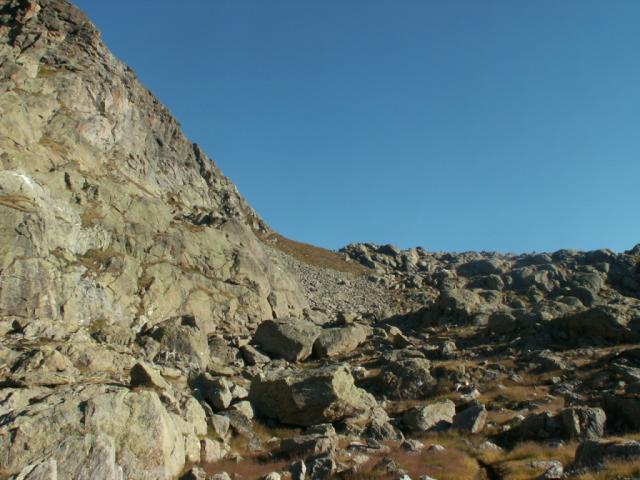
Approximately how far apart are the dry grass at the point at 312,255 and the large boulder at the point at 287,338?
5507 cm

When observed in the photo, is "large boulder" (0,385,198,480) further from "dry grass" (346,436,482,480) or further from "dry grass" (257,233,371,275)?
"dry grass" (257,233,371,275)

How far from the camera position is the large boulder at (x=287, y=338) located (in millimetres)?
38969

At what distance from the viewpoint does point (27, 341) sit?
1046 inches

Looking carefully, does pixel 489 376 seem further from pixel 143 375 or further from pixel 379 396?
pixel 143 375

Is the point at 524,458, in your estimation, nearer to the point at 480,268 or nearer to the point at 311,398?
the point at 311,398

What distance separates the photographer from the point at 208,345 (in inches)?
1412

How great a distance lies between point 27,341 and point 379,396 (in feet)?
65.2

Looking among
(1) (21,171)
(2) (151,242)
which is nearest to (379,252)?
(2) (151,242)

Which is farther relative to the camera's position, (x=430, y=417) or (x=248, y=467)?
(x=430, y=417)

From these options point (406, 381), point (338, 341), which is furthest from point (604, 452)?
point (338, 341)

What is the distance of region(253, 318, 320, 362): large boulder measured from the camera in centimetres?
3897

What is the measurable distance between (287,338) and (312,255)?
6797cm

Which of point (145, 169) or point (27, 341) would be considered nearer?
point (27, 341)

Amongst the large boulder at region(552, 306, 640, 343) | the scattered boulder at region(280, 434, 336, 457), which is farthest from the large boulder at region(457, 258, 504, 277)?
the scattered boulder at region(280, 434, 336, 457)
